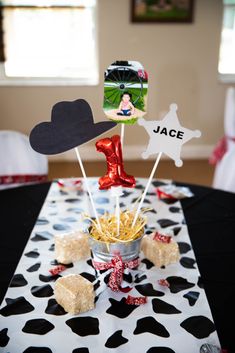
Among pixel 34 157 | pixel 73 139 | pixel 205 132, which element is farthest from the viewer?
pixel 205 132

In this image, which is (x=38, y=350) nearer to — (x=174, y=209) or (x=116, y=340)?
(x=116, y=340)

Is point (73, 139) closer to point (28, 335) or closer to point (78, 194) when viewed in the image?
point (28, 335)

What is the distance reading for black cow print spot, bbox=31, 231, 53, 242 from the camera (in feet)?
4.08

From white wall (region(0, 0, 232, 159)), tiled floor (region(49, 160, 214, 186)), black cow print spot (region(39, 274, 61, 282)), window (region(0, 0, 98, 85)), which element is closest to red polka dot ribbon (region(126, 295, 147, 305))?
black cow print spot (region(39, 274, 61, 282))

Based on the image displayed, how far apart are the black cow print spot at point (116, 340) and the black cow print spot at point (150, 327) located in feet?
0.11

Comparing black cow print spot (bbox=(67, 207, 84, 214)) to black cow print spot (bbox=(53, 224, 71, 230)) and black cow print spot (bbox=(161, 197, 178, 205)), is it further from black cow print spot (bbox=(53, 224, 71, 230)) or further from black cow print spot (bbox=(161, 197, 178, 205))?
black cow print spot (bbox=(161, 197, 178, 205))

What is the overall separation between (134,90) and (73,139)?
203mm

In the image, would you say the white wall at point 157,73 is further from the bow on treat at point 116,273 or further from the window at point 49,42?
the bow on treat at point 116,273

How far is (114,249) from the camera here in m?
1.00

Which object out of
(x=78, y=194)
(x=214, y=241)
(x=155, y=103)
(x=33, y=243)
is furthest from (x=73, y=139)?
(x=155, y=103)

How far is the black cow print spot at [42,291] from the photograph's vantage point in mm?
972

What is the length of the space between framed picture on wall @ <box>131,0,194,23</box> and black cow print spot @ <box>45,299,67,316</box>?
11.0 feet

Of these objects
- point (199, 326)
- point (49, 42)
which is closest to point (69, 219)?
point (199, 326)

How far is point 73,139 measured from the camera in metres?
0.94
